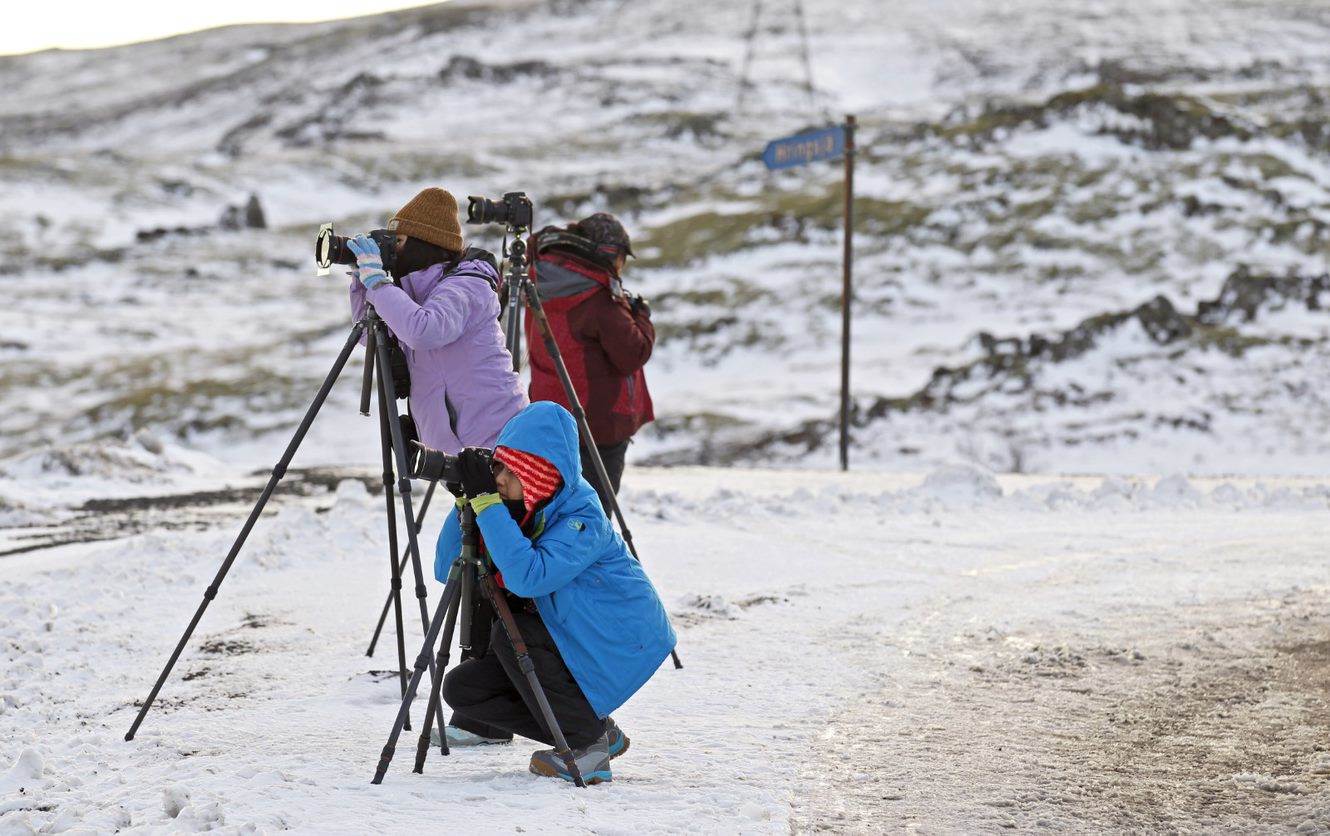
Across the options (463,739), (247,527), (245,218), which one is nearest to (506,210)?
(247,527)

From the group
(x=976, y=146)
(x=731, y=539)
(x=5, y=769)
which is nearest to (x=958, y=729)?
(x=5, y=769)

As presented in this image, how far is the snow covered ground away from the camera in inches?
150

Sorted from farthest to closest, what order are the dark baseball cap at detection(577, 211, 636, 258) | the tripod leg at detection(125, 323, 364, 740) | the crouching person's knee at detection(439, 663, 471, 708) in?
the dark baseball cap at detection(577, 211, 636, 258), the tripod leg at detection(125, 323, 364, 740), the crouching person's knee at detection(439, 663, 471, 708)

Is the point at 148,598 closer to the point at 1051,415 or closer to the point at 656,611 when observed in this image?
the point at 656,611

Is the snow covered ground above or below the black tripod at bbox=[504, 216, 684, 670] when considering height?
below

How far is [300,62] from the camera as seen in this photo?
11644cm

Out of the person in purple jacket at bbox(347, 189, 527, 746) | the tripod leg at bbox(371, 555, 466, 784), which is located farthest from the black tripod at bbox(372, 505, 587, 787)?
the person in purple jacket at bbox(347, 189, 527, 746)

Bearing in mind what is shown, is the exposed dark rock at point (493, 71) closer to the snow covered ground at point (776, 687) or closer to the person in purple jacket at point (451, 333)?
the snow covered ground at point (776, 687)

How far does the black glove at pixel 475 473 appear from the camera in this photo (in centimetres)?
375

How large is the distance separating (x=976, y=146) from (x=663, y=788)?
121 ft

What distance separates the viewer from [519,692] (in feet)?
13.3

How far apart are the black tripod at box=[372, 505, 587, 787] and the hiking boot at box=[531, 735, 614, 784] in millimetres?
43

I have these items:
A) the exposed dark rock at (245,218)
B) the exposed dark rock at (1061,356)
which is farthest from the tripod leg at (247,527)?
the exposed dark rock at (245,218)

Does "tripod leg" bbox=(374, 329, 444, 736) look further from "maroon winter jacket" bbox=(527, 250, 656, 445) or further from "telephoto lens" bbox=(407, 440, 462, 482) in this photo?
"maroon winter jacket" bbox=(527, 250, 656, 445)
